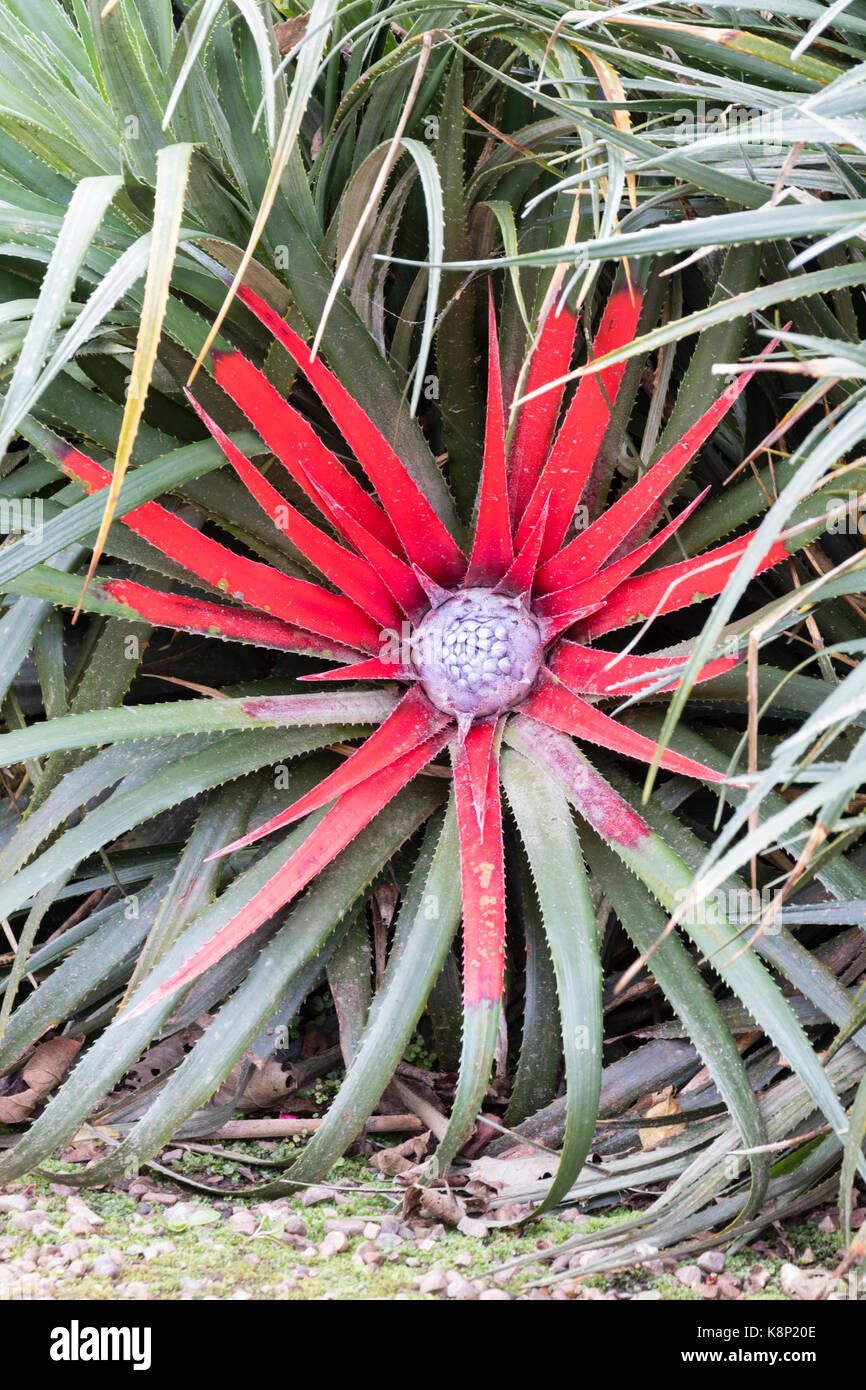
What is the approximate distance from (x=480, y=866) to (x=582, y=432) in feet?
1.46

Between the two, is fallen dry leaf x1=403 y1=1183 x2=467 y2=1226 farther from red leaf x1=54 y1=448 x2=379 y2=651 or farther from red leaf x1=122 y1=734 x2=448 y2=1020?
red leaf x1=54 y1=448 x2=379 y2=651

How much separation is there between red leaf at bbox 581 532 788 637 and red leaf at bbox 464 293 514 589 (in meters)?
0.12

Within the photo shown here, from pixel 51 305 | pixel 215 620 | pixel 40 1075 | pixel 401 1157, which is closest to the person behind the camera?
pixel 51 305

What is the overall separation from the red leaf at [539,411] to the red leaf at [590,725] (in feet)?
0.71

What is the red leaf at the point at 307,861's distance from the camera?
3.24ft

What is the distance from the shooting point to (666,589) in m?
1.02

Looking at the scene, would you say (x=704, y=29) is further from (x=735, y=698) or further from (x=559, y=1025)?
(x=559, y=1025)

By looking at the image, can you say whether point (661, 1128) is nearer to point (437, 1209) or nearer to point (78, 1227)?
point (437, 1209)

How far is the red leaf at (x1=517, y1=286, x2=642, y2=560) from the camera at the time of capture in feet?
3.62

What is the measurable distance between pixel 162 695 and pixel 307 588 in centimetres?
37

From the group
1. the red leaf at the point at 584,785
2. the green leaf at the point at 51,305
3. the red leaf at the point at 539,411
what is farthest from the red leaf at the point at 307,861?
the green leaf at the point at 51,305

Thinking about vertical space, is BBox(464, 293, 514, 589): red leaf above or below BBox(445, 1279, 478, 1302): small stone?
above

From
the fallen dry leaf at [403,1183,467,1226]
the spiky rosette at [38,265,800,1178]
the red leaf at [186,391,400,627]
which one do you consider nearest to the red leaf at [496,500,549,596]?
the spiky rosette at [38,265,800,1178]

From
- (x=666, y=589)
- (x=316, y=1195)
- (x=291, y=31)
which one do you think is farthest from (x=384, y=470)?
(x=316, y=1195)
